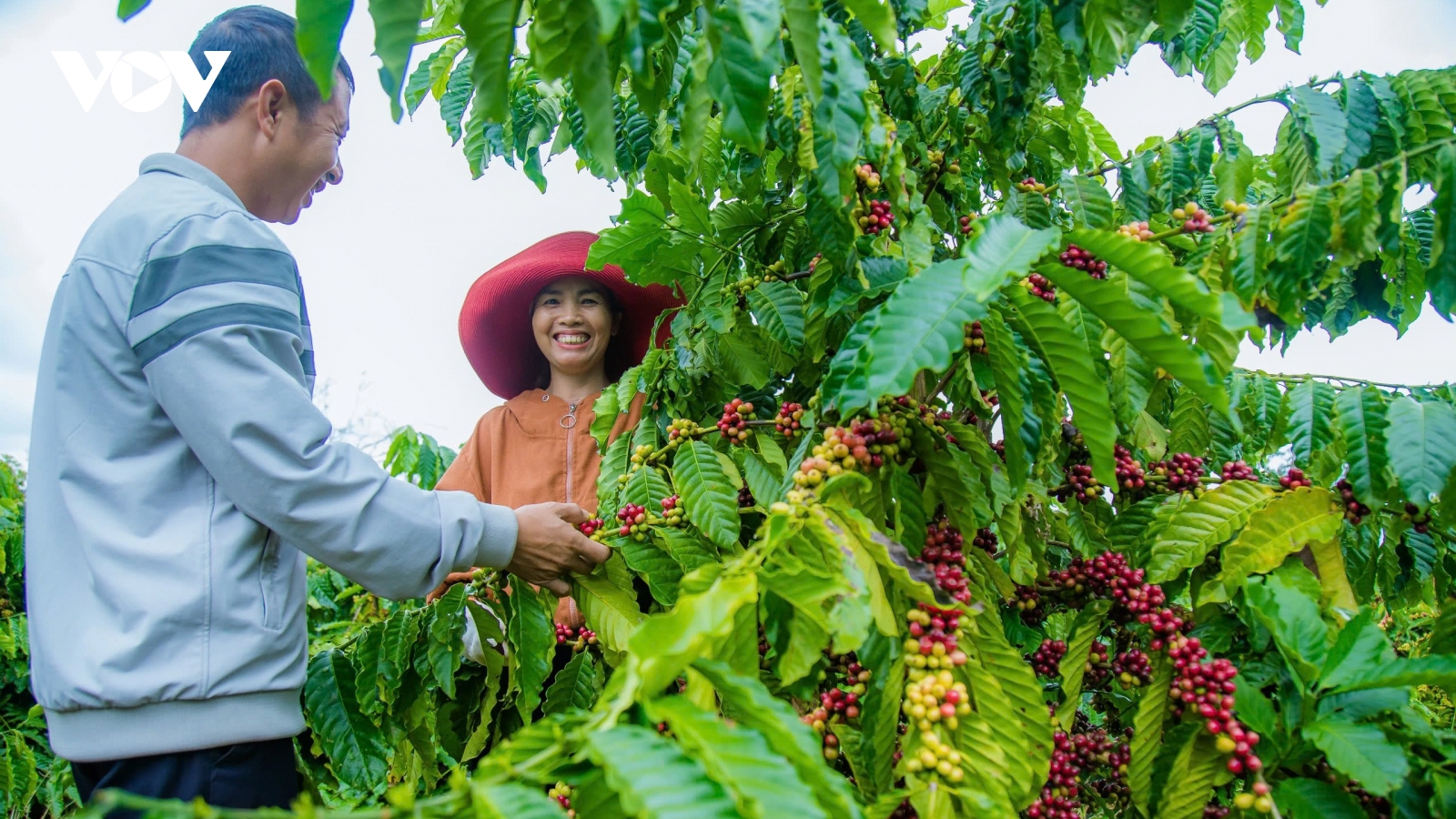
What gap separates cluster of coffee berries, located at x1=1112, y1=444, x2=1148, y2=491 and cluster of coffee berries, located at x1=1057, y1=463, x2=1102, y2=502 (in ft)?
0.14

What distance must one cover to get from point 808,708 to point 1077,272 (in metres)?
0.89

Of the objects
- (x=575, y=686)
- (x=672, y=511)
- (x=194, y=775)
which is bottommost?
(x=194, y=775)

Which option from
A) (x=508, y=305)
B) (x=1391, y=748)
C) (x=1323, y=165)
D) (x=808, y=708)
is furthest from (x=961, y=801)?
(x=508, y=305)

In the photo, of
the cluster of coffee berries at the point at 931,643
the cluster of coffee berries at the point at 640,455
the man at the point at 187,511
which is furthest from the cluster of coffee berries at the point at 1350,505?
the man at the point at 187,511

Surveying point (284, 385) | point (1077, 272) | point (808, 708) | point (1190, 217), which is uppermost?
point (1190, 217)

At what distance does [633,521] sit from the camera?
1.53 m

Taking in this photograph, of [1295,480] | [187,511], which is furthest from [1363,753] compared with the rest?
[187,511]

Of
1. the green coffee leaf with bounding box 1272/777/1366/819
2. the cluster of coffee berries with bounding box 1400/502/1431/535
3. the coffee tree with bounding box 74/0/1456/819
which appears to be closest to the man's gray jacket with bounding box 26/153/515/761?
the coffee tree with bounding box 74/0/1456/819

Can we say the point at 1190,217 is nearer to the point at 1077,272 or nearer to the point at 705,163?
the point at 1077,272

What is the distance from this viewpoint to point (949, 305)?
84cm

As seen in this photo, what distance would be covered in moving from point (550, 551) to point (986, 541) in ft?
2.42

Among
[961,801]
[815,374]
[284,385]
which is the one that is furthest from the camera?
[815,374]

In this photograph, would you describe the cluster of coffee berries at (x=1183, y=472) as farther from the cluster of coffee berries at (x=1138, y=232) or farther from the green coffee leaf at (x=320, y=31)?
the green coffee leaf at (x=320, y=31)

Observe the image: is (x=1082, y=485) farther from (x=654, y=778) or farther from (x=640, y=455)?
(x=654, y=778)
